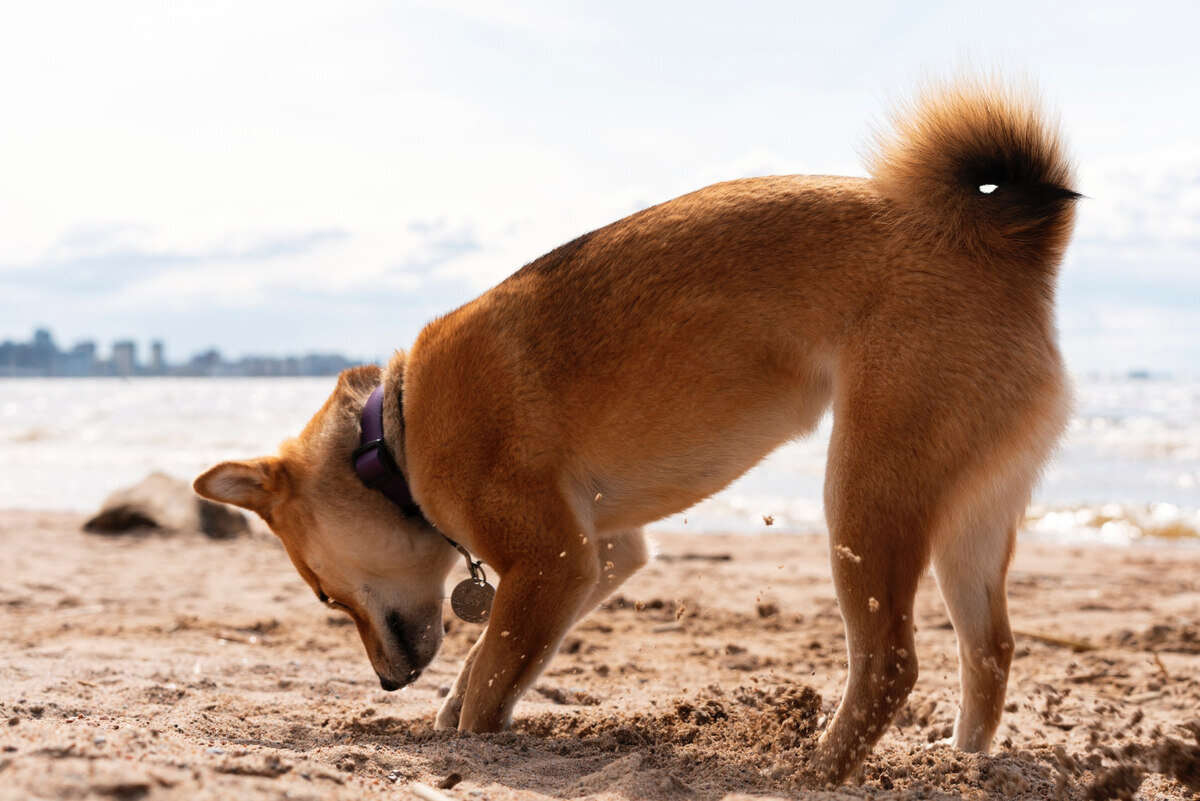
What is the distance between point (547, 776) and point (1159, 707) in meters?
3.11

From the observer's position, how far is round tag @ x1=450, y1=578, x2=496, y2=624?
150 inches

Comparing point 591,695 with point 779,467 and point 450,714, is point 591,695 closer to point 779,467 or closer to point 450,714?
point 450,714

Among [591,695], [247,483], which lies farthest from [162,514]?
[591,695]

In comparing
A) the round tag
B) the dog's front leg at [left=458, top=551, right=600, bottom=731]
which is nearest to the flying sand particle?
the dog's front leg at [left=458, top=551, right=600, bottom=731]

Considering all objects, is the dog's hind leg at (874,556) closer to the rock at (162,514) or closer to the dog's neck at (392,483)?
the dog's neck at (392,483)

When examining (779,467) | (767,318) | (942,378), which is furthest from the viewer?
(779,467)

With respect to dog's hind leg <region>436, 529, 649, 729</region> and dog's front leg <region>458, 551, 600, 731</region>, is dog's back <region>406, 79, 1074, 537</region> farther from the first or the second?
dog's hind leg <region>436, 529, 649, 729</region>

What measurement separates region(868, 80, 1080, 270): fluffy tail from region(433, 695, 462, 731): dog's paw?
234 centimetres

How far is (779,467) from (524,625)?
42.9ft

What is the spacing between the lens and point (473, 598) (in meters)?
3.82

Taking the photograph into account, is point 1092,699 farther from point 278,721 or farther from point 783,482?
point 783,482

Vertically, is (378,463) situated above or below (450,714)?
above

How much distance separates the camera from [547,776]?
2.85 m

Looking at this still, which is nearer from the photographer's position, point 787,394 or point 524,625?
point 787,394
